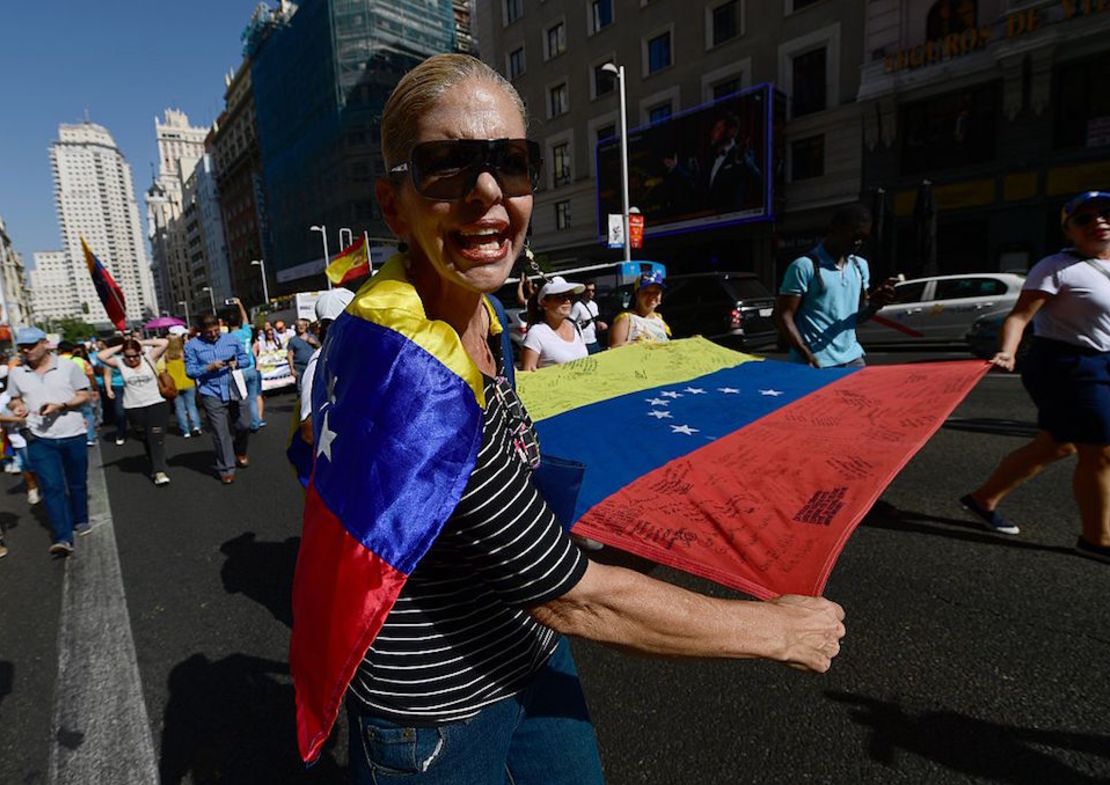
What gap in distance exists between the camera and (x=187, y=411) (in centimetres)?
1084

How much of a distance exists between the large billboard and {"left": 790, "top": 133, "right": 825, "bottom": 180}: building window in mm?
514

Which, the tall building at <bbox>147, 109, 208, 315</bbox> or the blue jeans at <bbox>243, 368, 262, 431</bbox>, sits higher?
the tall building at <bbox>147, 109, 208, 315</bbox>

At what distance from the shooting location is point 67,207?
15688 cm

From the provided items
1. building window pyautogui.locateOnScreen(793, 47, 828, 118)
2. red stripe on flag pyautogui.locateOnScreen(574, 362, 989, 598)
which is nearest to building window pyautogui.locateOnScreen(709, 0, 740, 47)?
building window pyautogui.locateOnScreen(793, 47, 828, 118)

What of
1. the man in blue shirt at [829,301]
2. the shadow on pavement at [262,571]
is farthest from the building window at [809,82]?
the shadow on pavement at [262,571]

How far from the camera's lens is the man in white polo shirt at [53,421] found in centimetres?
509

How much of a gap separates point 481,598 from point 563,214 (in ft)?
105

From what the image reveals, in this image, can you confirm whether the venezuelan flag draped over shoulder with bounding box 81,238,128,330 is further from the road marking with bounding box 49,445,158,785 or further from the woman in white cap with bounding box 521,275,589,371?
the woman in white cap with bounding box 521,275,589,371

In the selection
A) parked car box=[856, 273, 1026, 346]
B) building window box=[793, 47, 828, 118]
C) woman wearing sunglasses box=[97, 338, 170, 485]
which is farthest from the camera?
building window box=[793, 47, 828, 118]

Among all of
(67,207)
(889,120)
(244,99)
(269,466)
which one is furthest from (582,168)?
(67,207)

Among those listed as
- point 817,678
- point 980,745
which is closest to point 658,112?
point 817,678

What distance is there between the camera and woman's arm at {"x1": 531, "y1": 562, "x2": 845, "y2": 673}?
97 centimetres

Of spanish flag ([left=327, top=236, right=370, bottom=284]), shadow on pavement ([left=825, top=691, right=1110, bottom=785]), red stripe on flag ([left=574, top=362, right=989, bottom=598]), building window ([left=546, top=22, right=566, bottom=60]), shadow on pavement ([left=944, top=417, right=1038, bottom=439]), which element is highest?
building window ([left=546, top=22, right=566, bottom=60])

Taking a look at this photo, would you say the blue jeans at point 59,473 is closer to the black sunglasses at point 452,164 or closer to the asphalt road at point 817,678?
the asphalt road at point 817,678
